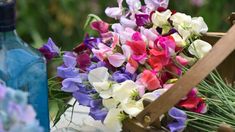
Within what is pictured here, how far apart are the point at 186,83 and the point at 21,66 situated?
0.19 meters

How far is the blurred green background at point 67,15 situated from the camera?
208cm

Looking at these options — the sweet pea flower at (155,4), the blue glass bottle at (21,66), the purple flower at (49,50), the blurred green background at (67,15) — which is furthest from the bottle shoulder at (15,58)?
the blurred green background at (67,15)

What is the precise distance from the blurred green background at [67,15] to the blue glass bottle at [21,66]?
4.36 feet

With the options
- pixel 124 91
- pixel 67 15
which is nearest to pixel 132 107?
pixel 124 91

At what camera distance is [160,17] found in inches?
31.0

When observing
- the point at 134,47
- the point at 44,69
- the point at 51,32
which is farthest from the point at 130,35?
the point at 51,32

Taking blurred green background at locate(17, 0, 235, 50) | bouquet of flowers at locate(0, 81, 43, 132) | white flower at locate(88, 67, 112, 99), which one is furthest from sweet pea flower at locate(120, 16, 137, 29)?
blurred green background at locate(17, 0, 235, 50)

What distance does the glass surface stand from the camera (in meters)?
0.66

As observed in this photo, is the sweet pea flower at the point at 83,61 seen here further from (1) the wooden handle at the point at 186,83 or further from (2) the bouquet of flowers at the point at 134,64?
(1) the wooden handle at the point at 186,83

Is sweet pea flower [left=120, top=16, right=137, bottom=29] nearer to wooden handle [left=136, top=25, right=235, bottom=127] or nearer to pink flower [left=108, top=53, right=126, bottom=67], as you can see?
pink flower [left=108, top=53, right=126, bottom=67]

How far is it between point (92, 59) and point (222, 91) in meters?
0.18

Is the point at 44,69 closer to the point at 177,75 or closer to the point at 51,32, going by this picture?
the point at 177,75

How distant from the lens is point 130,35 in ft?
2.52

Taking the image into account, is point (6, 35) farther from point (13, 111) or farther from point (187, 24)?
point (187, 24)
